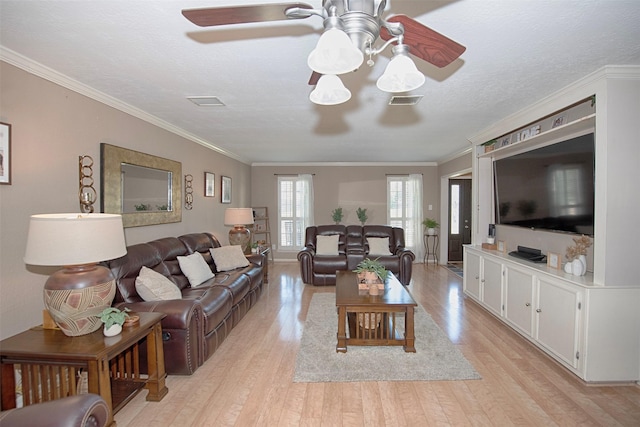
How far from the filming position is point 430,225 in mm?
7188

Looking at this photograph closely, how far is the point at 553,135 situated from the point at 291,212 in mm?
5586

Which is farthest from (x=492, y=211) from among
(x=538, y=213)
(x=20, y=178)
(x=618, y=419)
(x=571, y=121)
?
(x=20, y=178)

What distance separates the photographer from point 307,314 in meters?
3.97

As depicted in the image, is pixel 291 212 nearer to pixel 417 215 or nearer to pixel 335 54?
pixel 417 215

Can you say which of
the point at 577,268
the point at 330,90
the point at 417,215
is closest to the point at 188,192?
the point at 330,90

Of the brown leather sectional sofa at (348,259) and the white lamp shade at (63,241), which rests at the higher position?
the white lamp shade at (63,241)

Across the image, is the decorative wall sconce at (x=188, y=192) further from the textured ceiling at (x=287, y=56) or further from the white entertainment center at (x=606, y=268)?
the white entertainment center at (x=606, y=268)

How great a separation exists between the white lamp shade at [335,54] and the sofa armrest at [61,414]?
173 centimetres

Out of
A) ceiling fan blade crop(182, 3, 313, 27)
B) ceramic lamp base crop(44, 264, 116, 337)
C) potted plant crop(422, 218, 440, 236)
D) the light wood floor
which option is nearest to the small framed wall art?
the light wood floor

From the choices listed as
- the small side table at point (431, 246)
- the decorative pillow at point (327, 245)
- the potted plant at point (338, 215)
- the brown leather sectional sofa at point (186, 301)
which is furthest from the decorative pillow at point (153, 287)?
the small side table at point (431, 246)

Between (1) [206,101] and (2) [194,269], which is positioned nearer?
(1) [206,101]

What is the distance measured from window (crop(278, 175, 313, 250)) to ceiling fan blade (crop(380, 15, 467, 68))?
624cm

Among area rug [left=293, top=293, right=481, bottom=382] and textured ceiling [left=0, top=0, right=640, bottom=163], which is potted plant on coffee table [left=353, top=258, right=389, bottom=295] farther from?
textured ceiling [left=0, top=0, right=640, bottom=163]

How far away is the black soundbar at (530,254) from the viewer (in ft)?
10.8
